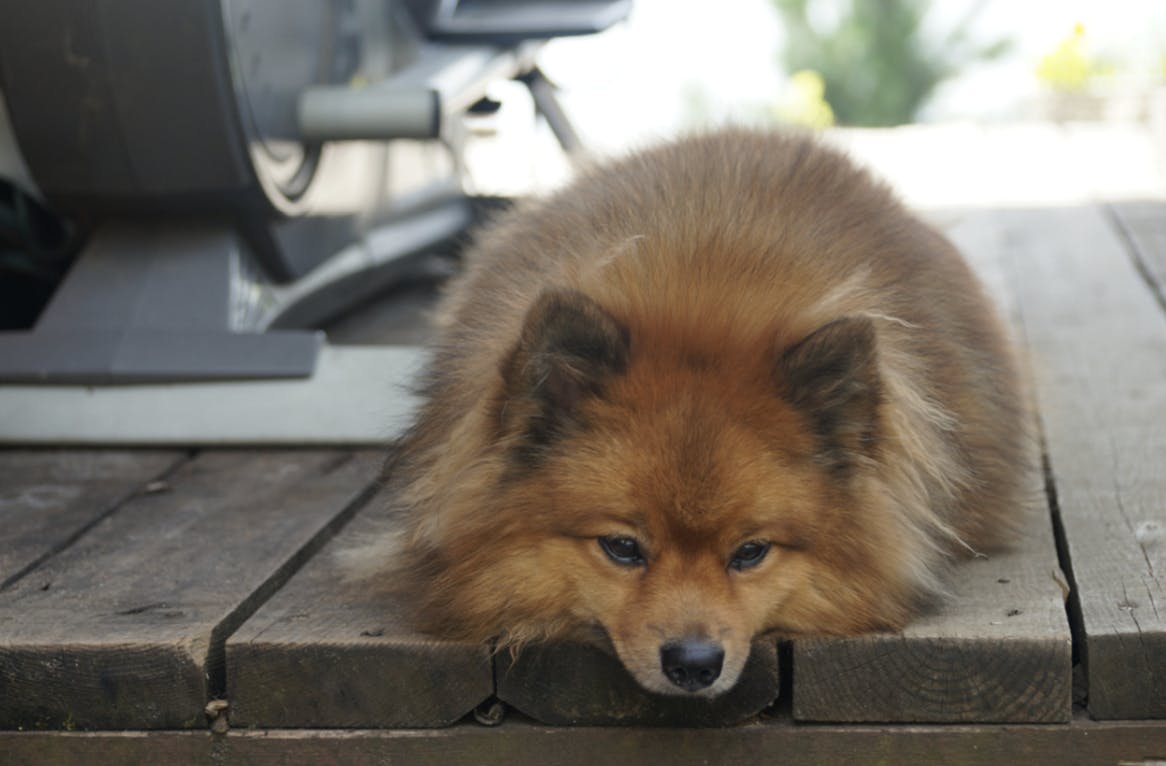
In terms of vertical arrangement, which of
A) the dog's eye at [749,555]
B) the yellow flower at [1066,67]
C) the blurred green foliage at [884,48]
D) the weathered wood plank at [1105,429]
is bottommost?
the blurred green foliage at [884,48]

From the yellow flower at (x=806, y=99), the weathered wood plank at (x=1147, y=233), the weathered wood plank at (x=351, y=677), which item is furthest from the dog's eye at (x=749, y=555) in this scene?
the yellow flower at (x=806, y=99)

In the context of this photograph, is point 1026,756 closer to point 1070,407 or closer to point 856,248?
point 856,248

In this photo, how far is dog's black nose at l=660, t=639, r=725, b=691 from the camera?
2.19 meters

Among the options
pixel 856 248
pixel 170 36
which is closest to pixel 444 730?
pixel 856 248

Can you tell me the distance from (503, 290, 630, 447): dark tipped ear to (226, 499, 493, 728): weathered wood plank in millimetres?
399

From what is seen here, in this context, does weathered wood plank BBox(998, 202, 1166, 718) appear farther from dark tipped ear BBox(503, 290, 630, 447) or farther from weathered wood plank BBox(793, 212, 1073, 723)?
dark tipped ear BBox(503, 290, 630, 447)

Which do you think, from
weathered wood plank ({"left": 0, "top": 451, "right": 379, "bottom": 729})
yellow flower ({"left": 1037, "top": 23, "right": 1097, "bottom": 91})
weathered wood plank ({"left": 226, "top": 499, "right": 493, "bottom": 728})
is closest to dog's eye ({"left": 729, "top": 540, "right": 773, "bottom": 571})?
weathered wood plank ({"left": 226, "top": 499, "right": 493, "bottom": 728})

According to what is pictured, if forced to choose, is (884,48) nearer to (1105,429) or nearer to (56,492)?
(1105,429)

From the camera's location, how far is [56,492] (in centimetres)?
338

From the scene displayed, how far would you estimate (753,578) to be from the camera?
2318mm

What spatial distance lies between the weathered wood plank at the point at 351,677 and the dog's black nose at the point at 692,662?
0.34m

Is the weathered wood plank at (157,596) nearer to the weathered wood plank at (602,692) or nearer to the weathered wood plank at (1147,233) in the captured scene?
the weathered wood plank at (602,692)

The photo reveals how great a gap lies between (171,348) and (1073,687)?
2.45 metres

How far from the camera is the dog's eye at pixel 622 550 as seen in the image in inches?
90.8
